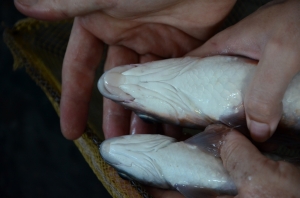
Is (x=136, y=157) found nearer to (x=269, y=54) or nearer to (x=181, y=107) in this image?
(x=181, y=107)

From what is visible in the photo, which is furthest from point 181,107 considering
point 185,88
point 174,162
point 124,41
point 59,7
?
point 59,7

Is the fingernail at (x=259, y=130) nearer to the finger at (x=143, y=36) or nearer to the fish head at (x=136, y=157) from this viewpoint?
the fish head at (x=136, y=157)

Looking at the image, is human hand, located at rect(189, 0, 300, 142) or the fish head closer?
human hand, located at rect(189, 0, 300, 142)

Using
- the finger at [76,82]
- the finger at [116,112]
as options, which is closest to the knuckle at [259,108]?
the finger at [116,112]

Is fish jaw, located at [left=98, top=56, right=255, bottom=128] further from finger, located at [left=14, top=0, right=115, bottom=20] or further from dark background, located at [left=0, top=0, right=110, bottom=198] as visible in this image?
dark background, located at [left=0, top=0, right=110, bottom=198]

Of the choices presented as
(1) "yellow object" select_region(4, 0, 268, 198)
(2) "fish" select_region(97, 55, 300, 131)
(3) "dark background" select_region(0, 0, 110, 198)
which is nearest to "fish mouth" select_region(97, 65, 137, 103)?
(2) "fish" select_region(97, 55, 300, 131)

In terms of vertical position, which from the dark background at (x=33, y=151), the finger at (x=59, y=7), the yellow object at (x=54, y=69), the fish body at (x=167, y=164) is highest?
the finger at (x=59, y=7)
